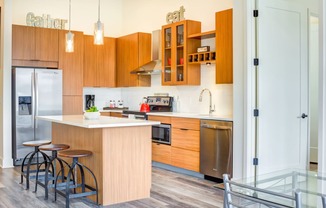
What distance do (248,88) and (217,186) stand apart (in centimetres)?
140

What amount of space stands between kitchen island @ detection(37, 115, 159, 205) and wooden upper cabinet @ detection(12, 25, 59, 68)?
2876mm

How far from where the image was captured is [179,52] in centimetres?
620

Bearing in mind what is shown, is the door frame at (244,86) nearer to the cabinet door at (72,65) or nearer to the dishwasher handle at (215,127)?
the dishwasher handle at (215,127)

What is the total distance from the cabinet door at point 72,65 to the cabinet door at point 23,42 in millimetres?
541

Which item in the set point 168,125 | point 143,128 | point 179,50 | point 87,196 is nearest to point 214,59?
point 179,50

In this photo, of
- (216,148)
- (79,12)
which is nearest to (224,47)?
(216,148)

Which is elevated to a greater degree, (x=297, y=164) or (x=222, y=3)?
(x=222, y=3)

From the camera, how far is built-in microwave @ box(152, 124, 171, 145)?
5932 mm

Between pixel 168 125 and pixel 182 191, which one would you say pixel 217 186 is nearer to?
pixel 182 191

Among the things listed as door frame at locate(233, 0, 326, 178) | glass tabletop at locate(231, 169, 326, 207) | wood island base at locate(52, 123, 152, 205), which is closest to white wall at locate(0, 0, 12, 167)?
wood island base at locate(52, 123, 152, 205)

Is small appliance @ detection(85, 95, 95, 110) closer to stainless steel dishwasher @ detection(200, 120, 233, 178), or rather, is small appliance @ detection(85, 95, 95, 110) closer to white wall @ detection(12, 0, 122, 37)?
white wall @ detection(12, 0, 122, 37)

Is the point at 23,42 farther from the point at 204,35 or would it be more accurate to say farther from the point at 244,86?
the point at 244,86

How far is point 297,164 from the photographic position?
16.0ft

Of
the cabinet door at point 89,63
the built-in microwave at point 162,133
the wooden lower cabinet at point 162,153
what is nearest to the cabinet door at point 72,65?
the cabinet door at point 89,63
